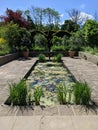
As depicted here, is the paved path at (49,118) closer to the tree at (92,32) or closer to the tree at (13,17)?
the tree at (92,32)

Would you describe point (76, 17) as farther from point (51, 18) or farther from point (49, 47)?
point (49, 47)

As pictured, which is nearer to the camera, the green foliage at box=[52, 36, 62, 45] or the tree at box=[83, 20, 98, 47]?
the tree at box=[83, 20, 98, 47]

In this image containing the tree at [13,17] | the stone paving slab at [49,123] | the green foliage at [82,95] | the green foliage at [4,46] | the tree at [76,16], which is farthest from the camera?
the tree at [76,16]

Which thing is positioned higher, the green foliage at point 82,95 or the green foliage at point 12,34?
the green foliage at point 12,34

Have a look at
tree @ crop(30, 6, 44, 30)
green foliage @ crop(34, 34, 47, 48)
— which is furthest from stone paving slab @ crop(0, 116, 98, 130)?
tree @ crop(30, 6, 44, 30)

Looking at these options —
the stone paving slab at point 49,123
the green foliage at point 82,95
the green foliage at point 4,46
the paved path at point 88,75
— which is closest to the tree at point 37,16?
the green foliage at point 4,46

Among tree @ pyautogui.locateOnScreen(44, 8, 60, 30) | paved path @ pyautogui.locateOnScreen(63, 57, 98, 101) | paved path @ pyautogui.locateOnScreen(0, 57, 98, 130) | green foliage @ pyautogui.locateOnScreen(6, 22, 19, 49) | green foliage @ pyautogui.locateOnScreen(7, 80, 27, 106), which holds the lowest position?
paved path @ pyautogui.locateOnScreen(63, 57, 98, 101)

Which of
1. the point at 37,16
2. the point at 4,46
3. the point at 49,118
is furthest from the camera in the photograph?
the point at 37,16

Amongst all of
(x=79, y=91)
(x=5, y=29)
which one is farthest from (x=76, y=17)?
(x=79, y=91)

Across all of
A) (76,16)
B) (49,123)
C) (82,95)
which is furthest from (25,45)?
(76,16)

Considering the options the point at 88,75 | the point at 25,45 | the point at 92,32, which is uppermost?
the point at 92,32

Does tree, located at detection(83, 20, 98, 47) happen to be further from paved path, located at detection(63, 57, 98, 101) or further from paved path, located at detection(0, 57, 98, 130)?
paved path, located at detection(0, 57, 98, 130)

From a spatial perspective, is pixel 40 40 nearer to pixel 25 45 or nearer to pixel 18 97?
pixel 25 45

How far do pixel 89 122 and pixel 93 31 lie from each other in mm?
14518
